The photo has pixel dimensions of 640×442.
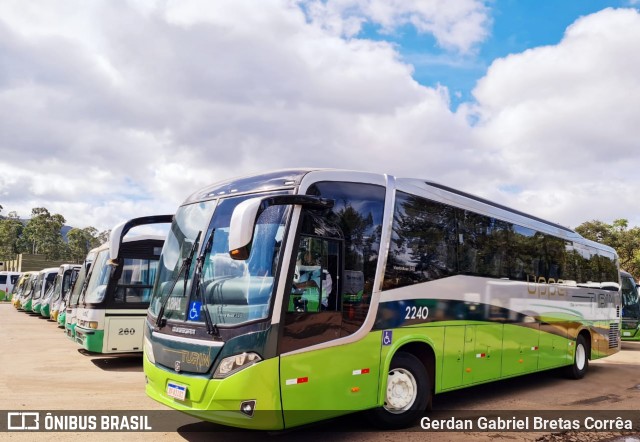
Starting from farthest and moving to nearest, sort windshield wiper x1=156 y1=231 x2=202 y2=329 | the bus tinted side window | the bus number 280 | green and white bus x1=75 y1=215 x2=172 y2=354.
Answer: green and white bus x1=75 y1=215 x2=172 y2=354, the bus tinted side window, the bus number 280, windshield wiper x1=156 y1=231 x2=202 y2=329

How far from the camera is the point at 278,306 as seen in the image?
18.1 ft

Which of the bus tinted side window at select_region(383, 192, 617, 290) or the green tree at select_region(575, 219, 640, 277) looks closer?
the bus tinted side window at select_region(383, 192, 617, 290)

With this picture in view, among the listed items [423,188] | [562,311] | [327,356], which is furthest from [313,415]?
[562,311]

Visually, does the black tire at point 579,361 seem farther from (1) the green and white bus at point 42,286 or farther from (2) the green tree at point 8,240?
(2) the green tree at point 8,240

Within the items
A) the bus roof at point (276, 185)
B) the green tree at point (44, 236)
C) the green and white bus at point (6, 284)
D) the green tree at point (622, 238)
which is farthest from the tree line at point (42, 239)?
the bus roof at point (276, 185)

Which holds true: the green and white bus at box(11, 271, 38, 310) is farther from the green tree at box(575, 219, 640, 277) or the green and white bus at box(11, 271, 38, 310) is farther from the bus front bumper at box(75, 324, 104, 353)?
the green tree at box(575, 219, 640, 277)

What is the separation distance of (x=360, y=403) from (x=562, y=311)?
274 inches

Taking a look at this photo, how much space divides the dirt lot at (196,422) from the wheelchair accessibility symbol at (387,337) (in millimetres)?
1118

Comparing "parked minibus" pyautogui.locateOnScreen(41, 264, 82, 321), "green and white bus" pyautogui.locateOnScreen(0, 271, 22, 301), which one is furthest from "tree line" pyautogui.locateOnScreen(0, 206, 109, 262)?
"parked minibus" pyautogui.locateOnScreen(41, 264, 82, 321)

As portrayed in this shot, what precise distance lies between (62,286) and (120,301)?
10880mm

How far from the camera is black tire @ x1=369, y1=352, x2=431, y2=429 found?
6809 mm

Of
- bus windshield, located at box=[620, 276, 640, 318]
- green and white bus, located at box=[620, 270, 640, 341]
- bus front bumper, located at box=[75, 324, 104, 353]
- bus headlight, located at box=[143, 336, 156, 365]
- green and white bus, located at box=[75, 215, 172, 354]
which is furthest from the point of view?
bus windshield, located at box=[620, 276, 640, 318]

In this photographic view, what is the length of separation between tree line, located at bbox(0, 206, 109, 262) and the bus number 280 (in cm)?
7829

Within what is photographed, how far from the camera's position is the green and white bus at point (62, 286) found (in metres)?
21.4
